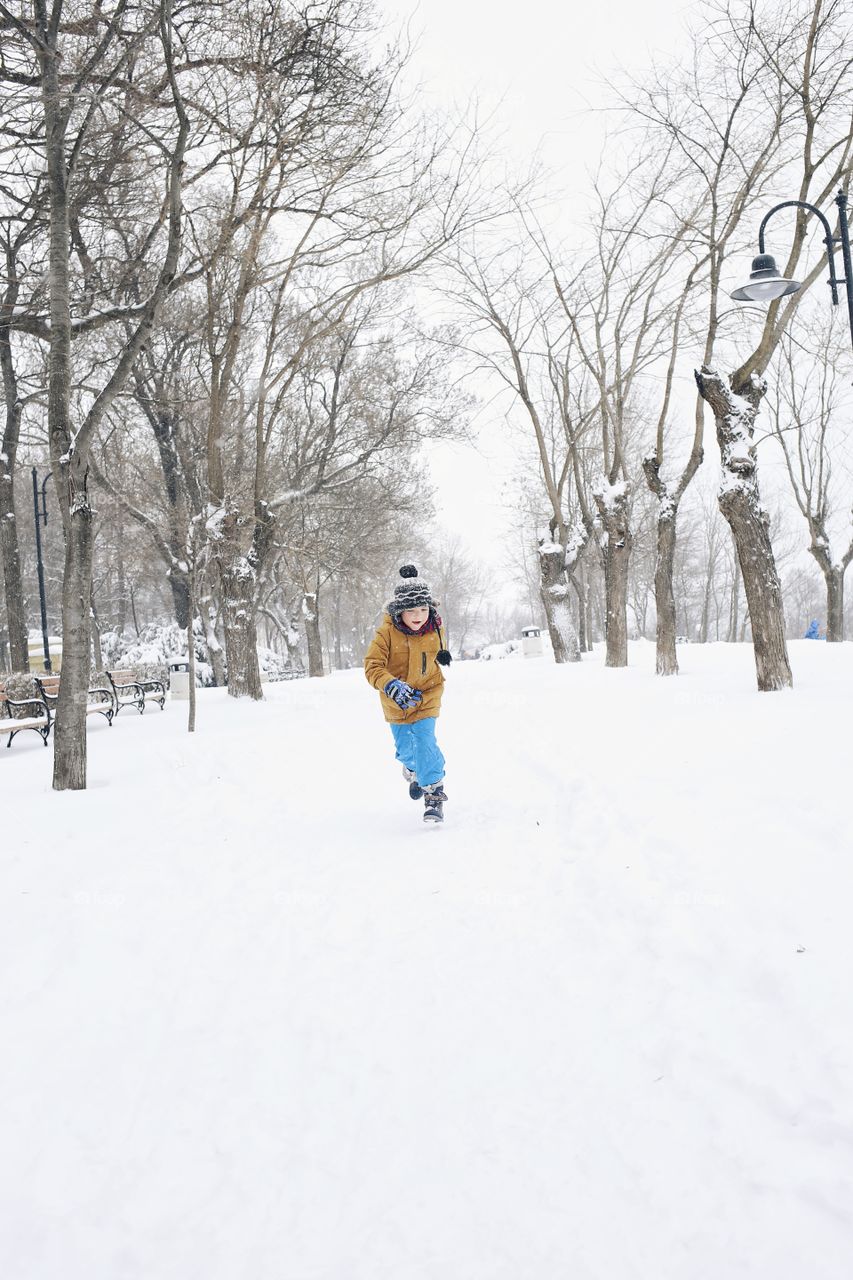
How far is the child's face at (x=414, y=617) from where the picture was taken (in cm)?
588

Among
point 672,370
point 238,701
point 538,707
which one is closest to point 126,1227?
point 538,707

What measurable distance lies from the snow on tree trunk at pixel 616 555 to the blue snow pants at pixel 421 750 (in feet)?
40.1

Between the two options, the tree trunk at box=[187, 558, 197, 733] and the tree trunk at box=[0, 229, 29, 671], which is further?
the tree trunk at box=[0, 229, 29, 671]

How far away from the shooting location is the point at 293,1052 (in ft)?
9.53

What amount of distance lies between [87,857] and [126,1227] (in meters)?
3.38

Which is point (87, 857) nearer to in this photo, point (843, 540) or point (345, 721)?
point (345, 721)

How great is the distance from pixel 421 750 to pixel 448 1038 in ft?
A: 9.77

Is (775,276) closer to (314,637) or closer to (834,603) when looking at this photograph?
(834,603)

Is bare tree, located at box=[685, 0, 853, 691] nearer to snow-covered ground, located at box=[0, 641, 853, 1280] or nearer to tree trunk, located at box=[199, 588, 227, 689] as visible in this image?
snow-covered ground, located at box=[0, 641, 853, 1280]

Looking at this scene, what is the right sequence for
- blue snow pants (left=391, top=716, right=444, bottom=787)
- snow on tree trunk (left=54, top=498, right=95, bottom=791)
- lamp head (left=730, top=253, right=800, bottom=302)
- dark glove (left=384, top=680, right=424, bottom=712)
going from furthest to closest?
lamp head (left=730, top=253, right=800, bottom=302), snow on tree trunk (left=54, top=498, right=95, bottom=791), blue snow pants (left=391, top=716, right=444, bottom=787), dark glove (left=384, top=680, right=424, bottom=712)

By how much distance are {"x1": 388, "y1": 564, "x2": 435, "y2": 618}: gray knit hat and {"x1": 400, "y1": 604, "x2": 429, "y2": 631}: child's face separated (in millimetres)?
22

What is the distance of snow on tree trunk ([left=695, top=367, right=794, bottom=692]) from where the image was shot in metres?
9.20

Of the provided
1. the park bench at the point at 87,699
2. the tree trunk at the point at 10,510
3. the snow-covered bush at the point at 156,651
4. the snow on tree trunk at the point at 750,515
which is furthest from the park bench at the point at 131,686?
the snow on tree trunk at the point at 750,515

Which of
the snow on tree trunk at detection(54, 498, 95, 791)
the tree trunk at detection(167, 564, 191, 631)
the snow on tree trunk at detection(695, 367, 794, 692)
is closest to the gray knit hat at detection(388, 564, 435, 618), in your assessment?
the snow on tree trunk at detection(54, 498, 95, 791)
